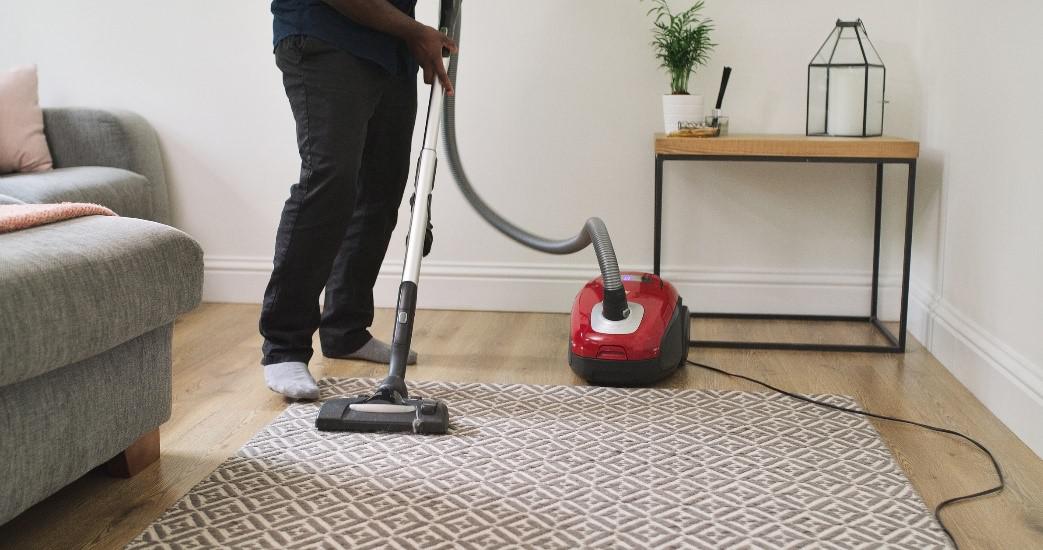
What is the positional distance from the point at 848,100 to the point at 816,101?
13 centimetres

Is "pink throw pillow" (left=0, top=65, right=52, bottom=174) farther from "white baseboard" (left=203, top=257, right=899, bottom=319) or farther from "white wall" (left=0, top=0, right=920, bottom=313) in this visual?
"white baseboard" (left=203, top=257, right=899, bottom=319)

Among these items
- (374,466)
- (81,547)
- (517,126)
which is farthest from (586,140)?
(81,547)

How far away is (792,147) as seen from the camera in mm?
2205

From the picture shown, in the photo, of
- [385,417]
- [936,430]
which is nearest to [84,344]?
[385,417]

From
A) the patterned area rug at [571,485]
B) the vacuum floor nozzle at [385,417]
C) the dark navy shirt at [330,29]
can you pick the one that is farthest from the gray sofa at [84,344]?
the dark navy shirt at [330,29]

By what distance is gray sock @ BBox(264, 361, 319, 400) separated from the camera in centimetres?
186

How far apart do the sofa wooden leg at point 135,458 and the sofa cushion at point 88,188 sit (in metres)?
0.91

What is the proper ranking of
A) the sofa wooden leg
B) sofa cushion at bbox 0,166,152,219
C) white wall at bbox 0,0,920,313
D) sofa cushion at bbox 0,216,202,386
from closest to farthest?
sofa cushion at bbox 0,216,202,386 < the sofa wooden leg < sofa cushion at bbox 0,166,152,219 < white wall at bbox 0,0,920,313

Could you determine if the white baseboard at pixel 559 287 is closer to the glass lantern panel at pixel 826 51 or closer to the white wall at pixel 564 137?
the white wall at pixel 564 137

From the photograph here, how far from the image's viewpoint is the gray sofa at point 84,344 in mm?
1171

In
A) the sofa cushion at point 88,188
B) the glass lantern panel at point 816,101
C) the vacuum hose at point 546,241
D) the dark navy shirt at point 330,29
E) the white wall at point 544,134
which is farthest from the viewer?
the white wall at point 544,134

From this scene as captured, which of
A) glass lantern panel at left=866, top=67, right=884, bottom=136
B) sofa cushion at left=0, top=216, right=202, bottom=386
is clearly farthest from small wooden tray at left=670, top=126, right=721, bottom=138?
sofa cushion at left=0, top=216, right=202, bottom=386

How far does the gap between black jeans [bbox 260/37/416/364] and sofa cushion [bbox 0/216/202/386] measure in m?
0.36

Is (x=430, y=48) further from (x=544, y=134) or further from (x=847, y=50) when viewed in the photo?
(x=847, y=50)
